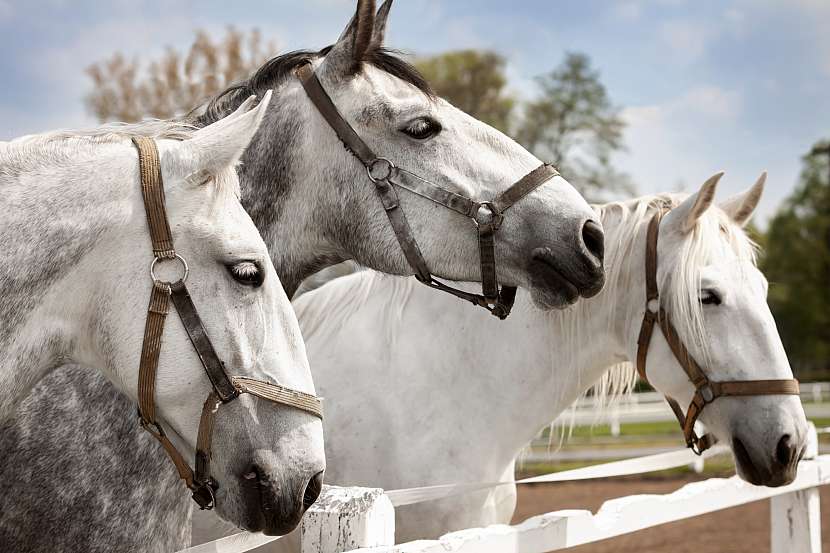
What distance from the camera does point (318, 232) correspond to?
8.52 ft

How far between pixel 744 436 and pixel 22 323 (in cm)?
256

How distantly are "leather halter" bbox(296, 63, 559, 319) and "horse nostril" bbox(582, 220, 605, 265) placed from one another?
20 cm

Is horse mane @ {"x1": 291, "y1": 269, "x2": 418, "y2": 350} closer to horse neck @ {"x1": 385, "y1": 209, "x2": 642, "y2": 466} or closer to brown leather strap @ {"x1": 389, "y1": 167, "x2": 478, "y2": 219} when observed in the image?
horse neck @ {"x1": 385, "y1": 209, "x2": 642, "y2": 466}

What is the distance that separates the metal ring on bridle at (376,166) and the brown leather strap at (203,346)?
883 mm

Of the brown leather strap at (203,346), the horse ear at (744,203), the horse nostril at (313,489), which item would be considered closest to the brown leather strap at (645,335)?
the horse ear at (744,203)

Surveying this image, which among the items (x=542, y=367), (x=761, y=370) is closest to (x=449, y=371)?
(x=542, y=367)

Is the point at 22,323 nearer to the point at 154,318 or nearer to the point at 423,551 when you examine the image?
the point at 154,318

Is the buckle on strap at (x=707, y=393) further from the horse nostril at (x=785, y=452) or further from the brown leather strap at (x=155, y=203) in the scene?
the brown leather strap at (x=155, y=203)

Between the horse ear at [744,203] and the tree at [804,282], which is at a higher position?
the tree at [804,282]

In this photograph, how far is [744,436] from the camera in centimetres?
307

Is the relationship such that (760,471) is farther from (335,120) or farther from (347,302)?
(335,120)

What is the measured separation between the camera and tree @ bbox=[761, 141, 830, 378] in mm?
34938

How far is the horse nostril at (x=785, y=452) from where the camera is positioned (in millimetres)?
3006

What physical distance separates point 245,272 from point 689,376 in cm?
206
